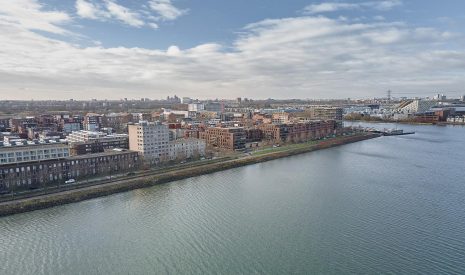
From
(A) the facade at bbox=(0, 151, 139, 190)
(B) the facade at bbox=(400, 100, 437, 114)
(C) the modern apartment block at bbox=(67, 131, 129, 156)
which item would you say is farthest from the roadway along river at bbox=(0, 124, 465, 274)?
(B) the facade at bbox=(400, 100, 437, 114)

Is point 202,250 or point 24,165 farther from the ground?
point 24,165

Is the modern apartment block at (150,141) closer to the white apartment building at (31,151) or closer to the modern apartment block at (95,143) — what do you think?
the modern apartment block at (95,143)

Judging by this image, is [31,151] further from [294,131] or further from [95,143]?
[294,131]

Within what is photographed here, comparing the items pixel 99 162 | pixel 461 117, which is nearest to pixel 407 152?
pixel 99 162

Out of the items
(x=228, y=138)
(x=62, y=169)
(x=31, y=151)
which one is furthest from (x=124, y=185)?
(x=228, y=138)

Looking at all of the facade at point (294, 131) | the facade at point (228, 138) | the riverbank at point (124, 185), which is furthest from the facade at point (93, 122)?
the riverbank at point (124, 185)

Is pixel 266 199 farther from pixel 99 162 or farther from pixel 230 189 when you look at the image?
pixel 99 162
